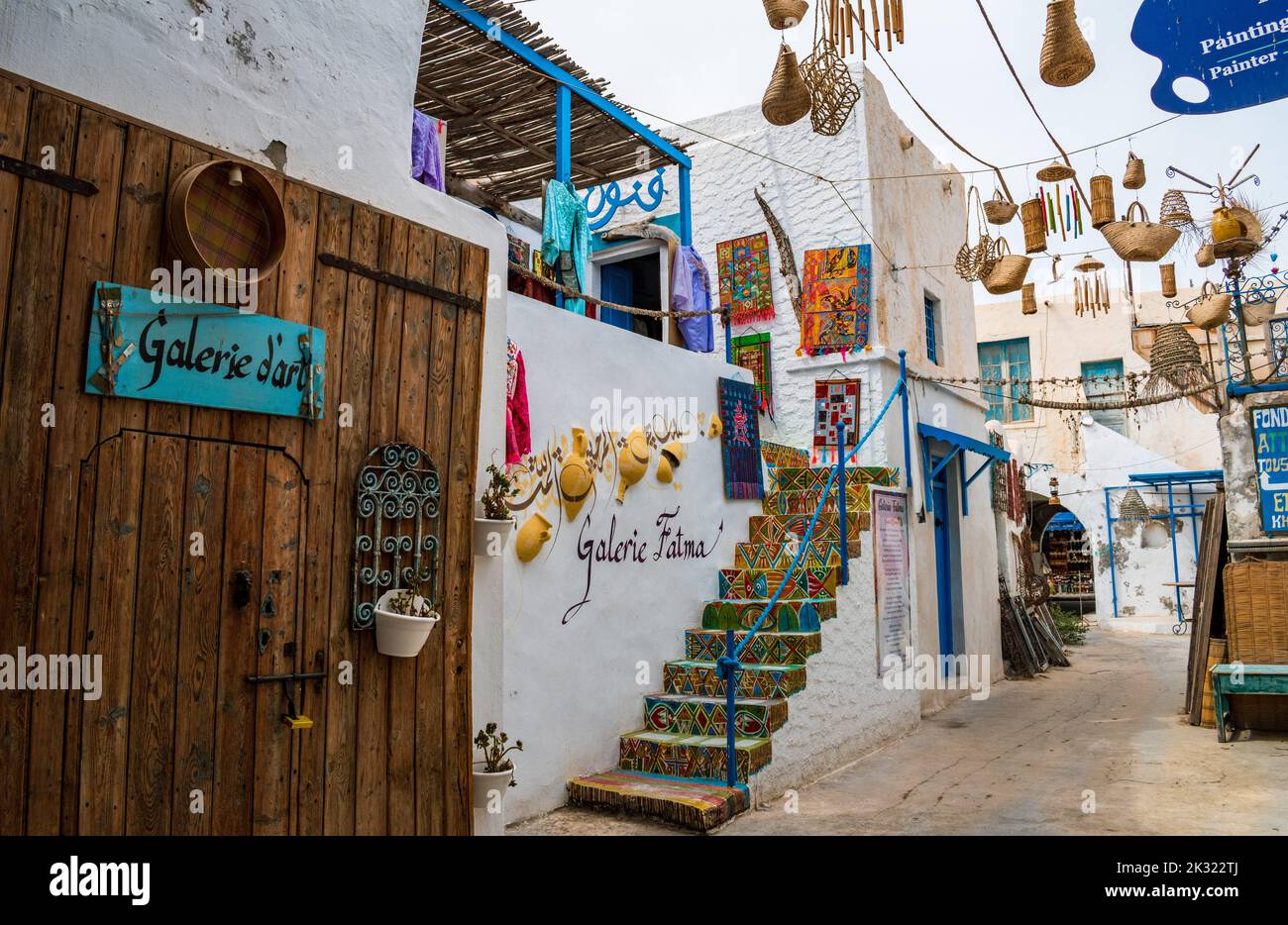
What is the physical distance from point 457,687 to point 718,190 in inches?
326

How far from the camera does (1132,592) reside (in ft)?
62.4

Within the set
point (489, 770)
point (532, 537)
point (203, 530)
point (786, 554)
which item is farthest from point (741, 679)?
point (203, 530)

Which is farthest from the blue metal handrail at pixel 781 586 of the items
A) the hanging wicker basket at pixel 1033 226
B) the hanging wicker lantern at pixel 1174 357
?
the hanging wicker lantern at pixel 1174 357

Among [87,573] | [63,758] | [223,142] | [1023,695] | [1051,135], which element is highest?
[1051,135]

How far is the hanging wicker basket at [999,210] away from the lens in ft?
28.1

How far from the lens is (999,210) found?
8617mm

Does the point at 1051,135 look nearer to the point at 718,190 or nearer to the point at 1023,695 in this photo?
the point at 718,190

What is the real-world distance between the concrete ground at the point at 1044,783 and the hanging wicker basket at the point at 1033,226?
14.0ft

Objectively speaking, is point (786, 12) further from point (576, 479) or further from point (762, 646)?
point (762, 646)

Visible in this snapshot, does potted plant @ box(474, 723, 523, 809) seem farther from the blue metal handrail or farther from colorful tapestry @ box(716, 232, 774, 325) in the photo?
colorful tapestry @ box(716, 232, 774, 325)

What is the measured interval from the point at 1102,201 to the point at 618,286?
508 cm

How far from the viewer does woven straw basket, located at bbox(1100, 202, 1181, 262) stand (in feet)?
23.8

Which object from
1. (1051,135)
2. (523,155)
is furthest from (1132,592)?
(523,155)

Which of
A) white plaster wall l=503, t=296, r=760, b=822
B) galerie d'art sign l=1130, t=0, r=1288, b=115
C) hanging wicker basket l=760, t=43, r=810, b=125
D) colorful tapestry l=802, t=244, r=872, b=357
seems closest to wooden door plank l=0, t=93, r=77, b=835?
white plaster wall l=503, t=296, r=760, b=822
